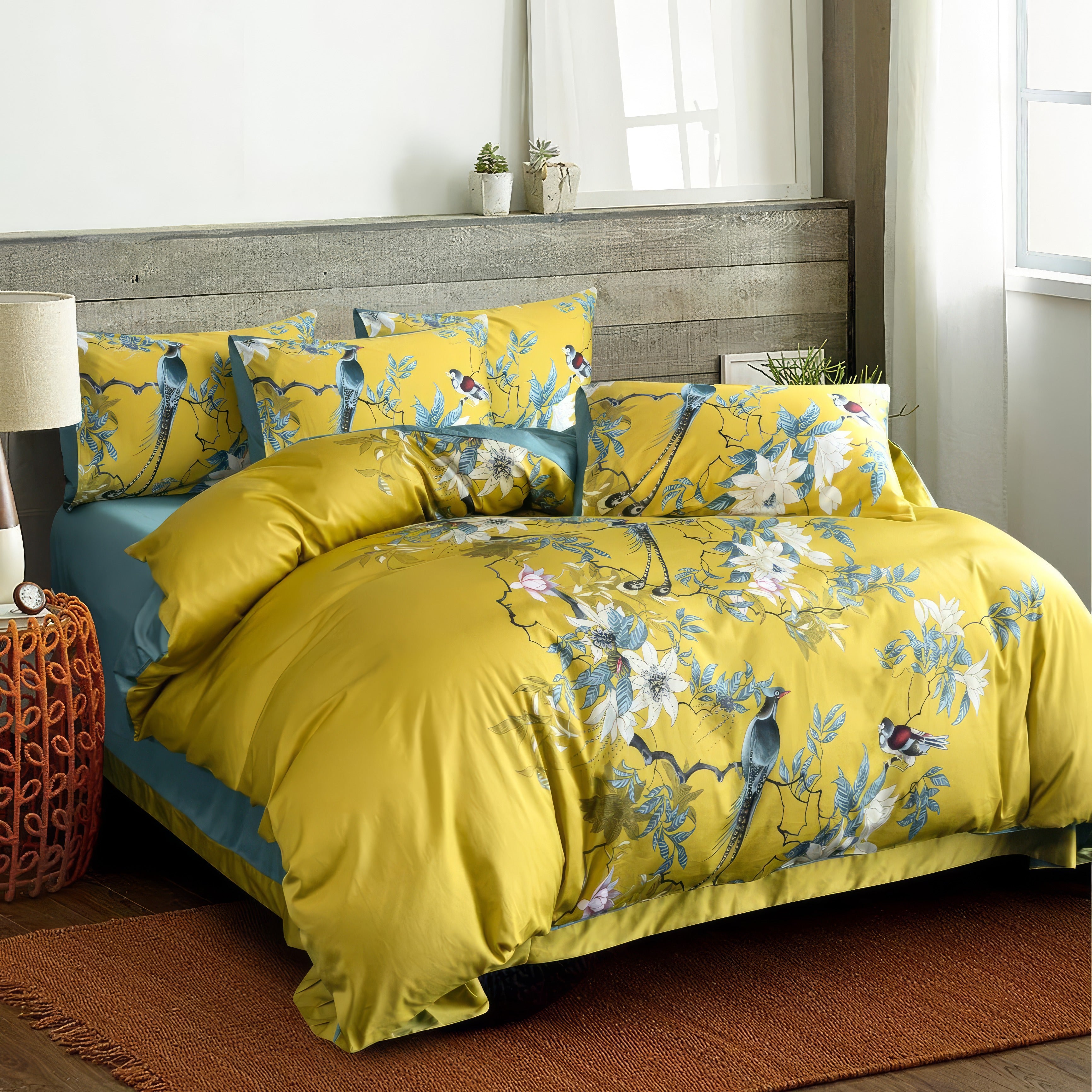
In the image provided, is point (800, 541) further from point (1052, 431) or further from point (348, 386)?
point (1052, 431)

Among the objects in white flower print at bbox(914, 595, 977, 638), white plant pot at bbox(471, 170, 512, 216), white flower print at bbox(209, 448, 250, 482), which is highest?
white plant pot at bbox(471, 170, 512, 216)

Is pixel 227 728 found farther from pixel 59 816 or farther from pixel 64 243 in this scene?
pixel 64 243

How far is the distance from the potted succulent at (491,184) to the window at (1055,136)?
56.3 inches

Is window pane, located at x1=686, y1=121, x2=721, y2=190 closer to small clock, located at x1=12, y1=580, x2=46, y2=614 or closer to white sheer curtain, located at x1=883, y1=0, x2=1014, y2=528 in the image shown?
white sheer curtain, located at x1=883, y1=0, x2=1014, y2=528

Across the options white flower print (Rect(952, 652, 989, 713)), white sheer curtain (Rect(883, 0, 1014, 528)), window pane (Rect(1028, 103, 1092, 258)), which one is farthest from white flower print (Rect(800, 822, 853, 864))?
window pane (Rect(1028, 103, 1092, 258))

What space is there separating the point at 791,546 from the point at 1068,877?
854 millimetres

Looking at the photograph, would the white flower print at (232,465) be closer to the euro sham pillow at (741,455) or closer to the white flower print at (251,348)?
the white flower print at (251,348)

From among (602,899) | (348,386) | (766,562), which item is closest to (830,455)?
(766,562)

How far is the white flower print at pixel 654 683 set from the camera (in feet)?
7.06

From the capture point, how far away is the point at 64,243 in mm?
3467

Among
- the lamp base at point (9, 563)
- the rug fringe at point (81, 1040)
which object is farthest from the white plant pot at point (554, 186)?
the rug fringe at point (81, 1040)

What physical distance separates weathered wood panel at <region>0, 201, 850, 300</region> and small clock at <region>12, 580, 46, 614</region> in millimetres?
1131

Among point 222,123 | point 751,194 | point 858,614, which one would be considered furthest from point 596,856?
point 751,194

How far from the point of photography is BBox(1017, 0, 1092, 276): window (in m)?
3.75
